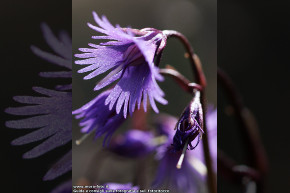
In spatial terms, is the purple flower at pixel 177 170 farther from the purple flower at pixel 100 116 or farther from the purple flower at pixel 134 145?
the purple flower at pixel 100 116

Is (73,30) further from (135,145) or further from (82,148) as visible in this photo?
(82,148)

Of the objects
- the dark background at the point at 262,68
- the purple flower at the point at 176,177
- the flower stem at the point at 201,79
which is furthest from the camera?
the dark background at the point at 262,68

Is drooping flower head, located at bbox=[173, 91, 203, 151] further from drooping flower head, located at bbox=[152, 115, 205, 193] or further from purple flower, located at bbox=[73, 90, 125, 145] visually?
drooping flower head, located at bbox=[152, 115, 205, 193]

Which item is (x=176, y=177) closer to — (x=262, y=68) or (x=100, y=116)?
(x=100, y=116)

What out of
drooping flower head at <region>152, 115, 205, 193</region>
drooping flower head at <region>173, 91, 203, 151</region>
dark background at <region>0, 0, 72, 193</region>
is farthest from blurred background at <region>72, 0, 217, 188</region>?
drooping flower head at <region>173, 91, 203, 151</region>

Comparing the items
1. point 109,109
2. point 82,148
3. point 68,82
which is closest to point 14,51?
point 68,82

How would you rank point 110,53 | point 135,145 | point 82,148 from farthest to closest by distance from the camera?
point 82,148, point 135,145, point 110,53

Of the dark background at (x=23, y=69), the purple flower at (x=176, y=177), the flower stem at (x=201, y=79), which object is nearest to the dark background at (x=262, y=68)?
the purple flower at (x=176, y=177)
